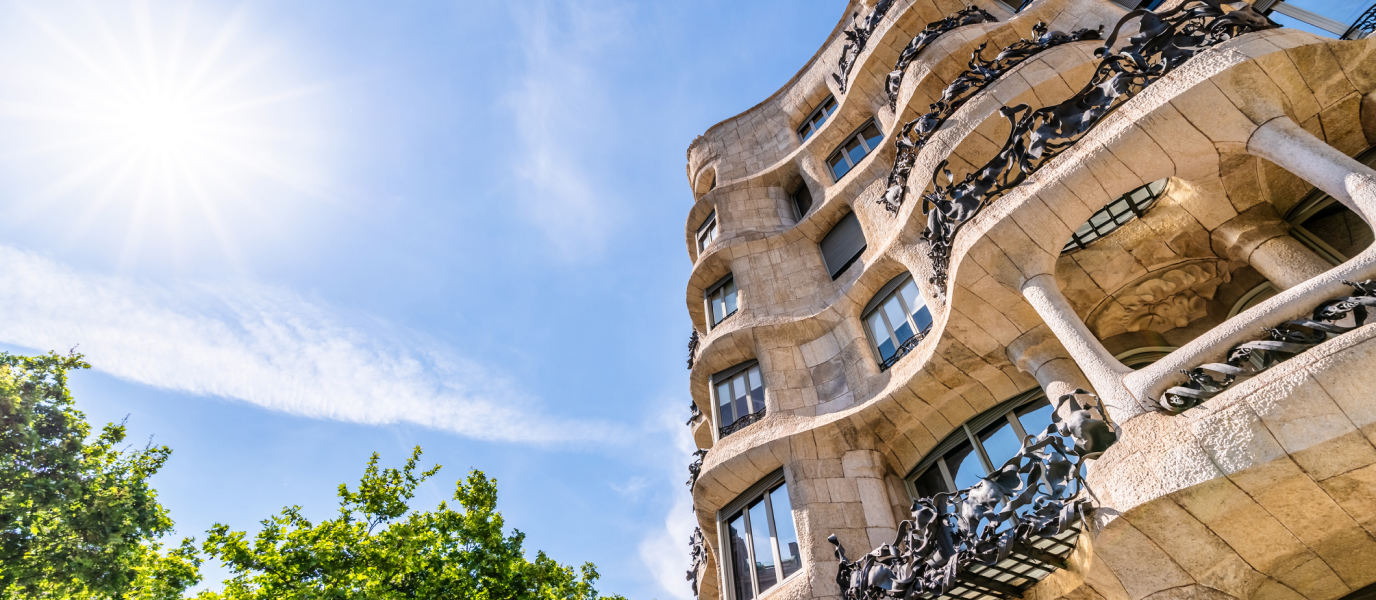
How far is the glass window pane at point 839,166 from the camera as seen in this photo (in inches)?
632

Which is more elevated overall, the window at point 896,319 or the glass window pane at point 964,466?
Result: the window at point 896,319

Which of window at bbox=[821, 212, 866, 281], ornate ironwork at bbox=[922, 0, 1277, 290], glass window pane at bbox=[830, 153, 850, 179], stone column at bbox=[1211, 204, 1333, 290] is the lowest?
stone column at bbox=[1211, 204, 1333, 290]

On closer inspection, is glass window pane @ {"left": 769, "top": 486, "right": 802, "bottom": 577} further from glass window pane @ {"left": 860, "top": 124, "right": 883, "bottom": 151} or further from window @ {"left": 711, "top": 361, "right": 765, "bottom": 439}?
glass window pane @ {"left": 860, "top": 124, "right": 883, "bottom": 151}

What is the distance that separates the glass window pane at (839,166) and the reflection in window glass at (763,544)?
819cm

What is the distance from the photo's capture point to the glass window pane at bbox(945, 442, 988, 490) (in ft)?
31.4

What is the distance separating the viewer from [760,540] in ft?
35.8

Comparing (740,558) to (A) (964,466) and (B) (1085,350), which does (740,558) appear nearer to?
(A) (964,466)

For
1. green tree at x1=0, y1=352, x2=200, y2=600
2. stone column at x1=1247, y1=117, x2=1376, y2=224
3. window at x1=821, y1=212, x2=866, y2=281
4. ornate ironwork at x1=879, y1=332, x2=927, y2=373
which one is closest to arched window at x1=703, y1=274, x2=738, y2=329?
window at x1=821, y1=212, x2=866, y2=281

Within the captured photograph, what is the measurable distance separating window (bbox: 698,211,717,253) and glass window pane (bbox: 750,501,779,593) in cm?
808

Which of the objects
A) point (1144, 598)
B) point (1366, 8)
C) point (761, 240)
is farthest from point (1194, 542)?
point (761, 240)

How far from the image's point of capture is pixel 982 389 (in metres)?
9.85

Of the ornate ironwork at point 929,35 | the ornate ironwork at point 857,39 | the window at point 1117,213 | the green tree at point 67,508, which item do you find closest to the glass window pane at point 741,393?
the window at point 1117,213

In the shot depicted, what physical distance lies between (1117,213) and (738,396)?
23.1ft

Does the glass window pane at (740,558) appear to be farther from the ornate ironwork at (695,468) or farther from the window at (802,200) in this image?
the window at (802,200)
